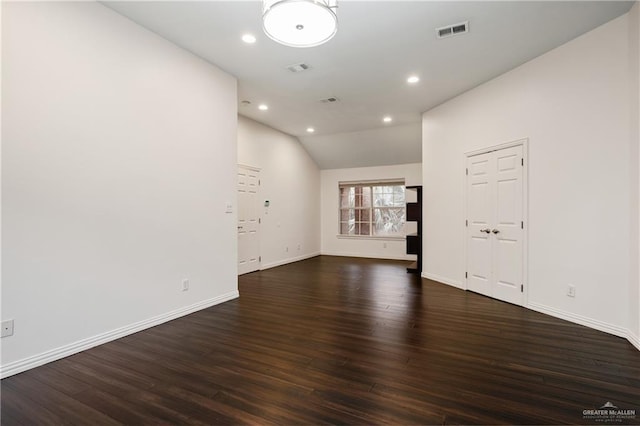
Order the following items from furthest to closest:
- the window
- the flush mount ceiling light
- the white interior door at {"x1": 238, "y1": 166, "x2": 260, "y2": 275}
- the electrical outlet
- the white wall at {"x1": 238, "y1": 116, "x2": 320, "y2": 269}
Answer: the window < the white wall at {"x1": 238, "y1": 116, "x2": 320, "y2": 269} < the white interior door at {"x1": 238, "y1": 166, "x2": 260, "y2": 275} < the electrical outlet < the flush mount ceiling light

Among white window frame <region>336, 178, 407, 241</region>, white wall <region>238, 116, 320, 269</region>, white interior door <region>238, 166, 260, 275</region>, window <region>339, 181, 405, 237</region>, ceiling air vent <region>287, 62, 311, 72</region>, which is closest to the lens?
ceiling air vent <region>287, 62, 311, 72</region>

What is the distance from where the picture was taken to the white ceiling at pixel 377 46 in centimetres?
287

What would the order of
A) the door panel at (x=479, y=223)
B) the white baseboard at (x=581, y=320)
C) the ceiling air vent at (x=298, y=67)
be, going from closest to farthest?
the white baseboard at (x=581, y=320), the ceiling air vent at (x=298, y=67), the door panel at (x=479, y=223)

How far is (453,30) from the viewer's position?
319 centimetres

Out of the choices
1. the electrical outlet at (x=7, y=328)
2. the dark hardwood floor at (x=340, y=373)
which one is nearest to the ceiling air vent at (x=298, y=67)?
the dark hardwood floor at (x=340, y=373)

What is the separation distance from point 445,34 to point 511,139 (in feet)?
5.65

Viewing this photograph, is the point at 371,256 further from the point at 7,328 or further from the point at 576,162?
the point at 7,328

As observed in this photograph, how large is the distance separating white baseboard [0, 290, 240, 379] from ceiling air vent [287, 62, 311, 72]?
3.18 metres

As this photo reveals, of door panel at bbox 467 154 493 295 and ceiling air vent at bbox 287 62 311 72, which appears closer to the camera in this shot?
ceiling air vent at bbox 287 62 311 72

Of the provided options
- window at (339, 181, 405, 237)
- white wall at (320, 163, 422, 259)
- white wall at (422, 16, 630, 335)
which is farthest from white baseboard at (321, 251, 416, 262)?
white wall at (422, 16, 630, 335)

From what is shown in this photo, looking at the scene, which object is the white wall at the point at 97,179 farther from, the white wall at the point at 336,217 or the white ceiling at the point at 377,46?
the white wall at the point at 336,217

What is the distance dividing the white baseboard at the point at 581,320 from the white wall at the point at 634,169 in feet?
0.41

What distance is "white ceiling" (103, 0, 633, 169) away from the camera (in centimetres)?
287

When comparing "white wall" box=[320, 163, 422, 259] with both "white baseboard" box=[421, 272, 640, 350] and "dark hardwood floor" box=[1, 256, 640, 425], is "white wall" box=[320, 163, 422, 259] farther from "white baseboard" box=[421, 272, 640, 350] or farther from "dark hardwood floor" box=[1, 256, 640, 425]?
"dark hardwood floor" box=[1, 256, 640, 425]
